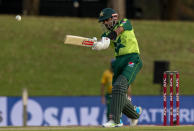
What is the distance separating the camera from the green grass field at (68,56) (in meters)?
26.5

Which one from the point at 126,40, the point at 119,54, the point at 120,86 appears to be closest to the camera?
the point at 120,86

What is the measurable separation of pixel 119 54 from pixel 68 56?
18490 millimetres

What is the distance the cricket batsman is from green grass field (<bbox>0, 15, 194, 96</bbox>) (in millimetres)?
12570

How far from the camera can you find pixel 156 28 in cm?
3459

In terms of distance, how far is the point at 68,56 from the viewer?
2980cm

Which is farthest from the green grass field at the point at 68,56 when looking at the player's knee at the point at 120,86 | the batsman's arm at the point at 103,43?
the batsman's arm at the point at 103,43

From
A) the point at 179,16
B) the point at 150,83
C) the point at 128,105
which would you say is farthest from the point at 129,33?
the point at 179,16

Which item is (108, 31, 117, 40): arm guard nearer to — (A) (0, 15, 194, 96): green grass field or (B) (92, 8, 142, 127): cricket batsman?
(B) (92, 8, 142, 127): cricket batsman

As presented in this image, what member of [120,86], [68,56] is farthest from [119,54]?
[68,56]

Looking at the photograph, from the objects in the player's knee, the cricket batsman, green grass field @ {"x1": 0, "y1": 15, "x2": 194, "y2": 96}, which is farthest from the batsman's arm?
green grass field @ {"x1": 0, "y1": 15, "x2": 194, "y2": 96}

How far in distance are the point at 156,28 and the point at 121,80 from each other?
23722 mm

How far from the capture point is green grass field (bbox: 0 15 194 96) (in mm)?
26484

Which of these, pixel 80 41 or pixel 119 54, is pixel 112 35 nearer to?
pixel 119 54

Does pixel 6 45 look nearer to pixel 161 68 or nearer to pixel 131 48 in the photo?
pixel 161 68
